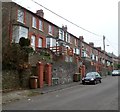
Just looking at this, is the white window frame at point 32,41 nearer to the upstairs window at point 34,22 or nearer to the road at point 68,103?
the upstairs window at point 34,22

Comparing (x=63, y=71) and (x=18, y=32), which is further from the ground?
(x=18, y=32)

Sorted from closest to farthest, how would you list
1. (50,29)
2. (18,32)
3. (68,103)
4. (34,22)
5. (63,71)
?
1. (68,103)
2. (18,32)
3. (63,71)
4. (34,22)
5. (50,29)

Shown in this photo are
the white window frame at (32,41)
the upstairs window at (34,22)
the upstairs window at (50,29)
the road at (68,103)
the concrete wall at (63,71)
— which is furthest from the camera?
the upstairs window at (50,29)

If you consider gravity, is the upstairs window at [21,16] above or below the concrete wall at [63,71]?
above

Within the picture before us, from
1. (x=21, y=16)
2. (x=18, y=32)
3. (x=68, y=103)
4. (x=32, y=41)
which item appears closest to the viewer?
(x=68, y=103)

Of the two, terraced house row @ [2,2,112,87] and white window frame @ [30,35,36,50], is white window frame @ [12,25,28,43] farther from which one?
white window frame @ [30,35,36,50]

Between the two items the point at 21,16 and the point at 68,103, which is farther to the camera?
Result: the point at 21,16

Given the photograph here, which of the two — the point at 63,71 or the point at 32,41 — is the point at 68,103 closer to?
the point at 63,71

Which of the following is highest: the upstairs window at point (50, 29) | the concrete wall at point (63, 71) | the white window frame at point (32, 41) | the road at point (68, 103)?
the upstairs window at point (50, 29)

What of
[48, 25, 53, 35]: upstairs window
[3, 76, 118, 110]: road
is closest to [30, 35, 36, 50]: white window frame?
[48, 25, 53, 35]: upstairs window

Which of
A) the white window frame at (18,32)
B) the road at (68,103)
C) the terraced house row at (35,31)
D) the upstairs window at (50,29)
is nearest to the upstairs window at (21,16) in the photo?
the terraced house row at (35,31)

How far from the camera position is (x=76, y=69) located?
43281 mm

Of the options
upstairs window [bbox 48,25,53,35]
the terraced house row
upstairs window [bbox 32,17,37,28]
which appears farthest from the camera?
upstairs window [bbox 48,25,53,35]

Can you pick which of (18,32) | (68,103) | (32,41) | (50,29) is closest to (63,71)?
(32,41)
